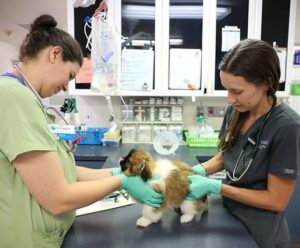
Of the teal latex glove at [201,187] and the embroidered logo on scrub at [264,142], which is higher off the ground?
the embroidered logo on scrub at [264,142]

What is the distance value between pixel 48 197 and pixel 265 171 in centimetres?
84

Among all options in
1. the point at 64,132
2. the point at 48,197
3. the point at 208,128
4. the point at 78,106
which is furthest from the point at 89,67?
the point at 48,197

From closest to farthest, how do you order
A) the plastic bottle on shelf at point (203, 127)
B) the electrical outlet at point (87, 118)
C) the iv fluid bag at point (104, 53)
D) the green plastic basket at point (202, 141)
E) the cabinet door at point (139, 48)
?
1. the iv fluid bag at point (104, 53)
2. the cabinet door at point (139, 48)
3. the green plastic basket at point (202, 141)
4. the plastic bottle on shelf at point (203, 127)
5. the electrical outlet at point (87, 118)

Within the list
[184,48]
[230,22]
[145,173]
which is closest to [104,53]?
[184,48]

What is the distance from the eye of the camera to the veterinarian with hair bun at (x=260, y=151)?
1.11 metres

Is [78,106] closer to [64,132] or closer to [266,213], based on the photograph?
[64,132]

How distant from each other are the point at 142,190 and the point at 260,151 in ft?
1.67

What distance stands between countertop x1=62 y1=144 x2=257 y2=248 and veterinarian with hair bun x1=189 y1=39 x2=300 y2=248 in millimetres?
112

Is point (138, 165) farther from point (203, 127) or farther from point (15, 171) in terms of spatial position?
point (203, 127)

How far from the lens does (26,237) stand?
3.00ft

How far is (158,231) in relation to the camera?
110 cm

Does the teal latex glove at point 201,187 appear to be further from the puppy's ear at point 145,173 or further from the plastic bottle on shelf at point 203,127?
the plastic bottle on shelf at point 203,127

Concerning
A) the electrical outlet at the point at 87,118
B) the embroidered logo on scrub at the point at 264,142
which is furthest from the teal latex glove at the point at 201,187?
the electrical outlet at the point at 87,118

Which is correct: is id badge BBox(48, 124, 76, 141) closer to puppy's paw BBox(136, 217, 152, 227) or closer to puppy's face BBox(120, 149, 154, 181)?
puppy's face BBox(120, 149, 154, 181)
